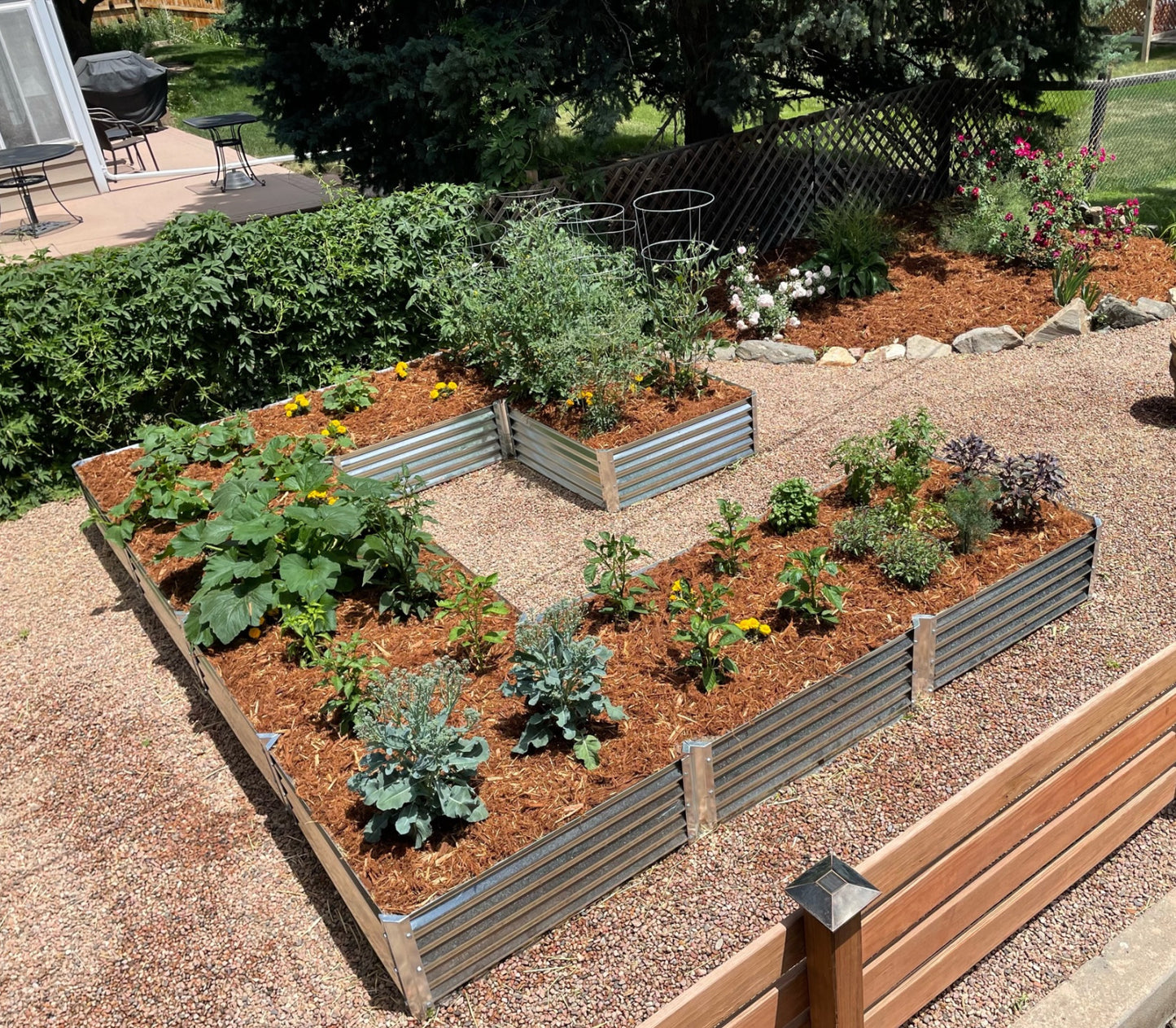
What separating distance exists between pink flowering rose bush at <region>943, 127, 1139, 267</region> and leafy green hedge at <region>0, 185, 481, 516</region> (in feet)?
14.2

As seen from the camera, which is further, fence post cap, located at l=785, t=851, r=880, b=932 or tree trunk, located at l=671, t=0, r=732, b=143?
tree trunk, located at l=671, t=0, r=732, b=143

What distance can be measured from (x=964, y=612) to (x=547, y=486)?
2.78 meters

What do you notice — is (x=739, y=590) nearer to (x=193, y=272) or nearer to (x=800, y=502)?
(x=800, y=502)

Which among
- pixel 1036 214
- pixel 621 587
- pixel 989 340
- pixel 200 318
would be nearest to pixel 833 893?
pixel 621 587

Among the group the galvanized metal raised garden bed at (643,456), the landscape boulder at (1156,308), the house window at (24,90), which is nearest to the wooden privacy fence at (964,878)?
the galvanized metal raised garden bed at (643,456)

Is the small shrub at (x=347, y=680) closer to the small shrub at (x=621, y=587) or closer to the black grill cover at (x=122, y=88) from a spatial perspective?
the small shrub at (x=621, y=587)

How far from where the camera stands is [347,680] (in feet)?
12.9

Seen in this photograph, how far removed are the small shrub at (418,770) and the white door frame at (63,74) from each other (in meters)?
11.3

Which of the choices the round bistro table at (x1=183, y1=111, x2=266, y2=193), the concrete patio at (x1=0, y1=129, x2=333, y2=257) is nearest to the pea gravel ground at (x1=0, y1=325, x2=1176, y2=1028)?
the concrete patio at (x1=0, y1=129, x2=333, y2=257)

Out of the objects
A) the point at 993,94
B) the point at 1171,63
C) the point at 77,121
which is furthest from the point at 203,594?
the point at 1171,63

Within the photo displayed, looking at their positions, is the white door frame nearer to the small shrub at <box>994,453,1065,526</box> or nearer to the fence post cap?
Answer: the small shrub at <box>994,453,1065,526</box>

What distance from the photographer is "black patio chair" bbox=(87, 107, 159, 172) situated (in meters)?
12.8

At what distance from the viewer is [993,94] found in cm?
1003

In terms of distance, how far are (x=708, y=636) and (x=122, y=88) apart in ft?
41.0
